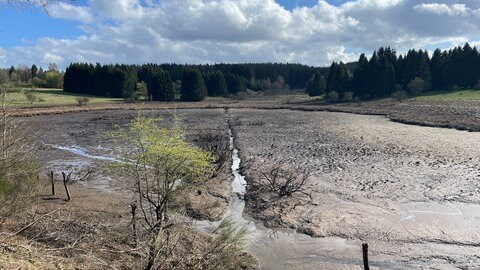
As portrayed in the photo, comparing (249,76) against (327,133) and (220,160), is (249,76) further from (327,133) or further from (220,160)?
(220,160)

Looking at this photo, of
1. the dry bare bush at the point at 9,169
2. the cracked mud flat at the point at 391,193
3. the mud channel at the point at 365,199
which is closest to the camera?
the dry bare bush at the point at 9,169

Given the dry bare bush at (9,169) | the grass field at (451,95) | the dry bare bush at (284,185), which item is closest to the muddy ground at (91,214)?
the dry bare bush at (9,169)

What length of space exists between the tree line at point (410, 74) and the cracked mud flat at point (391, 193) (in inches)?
1818

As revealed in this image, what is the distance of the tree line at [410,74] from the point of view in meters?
79.7

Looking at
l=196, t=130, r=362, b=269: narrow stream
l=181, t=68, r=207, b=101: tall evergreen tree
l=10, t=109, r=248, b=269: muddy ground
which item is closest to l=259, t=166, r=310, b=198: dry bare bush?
l=10, t=109, r=248, b=269: muddy ground

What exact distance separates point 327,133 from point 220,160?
813 inches

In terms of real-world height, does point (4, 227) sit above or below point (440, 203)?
above

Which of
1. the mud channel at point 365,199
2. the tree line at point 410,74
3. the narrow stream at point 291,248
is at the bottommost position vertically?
the narrow stream at point 291,248

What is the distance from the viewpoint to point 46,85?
115 meters

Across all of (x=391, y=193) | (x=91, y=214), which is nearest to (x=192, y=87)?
(x=391, y=193)

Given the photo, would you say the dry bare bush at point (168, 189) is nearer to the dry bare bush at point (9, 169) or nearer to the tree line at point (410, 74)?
the dry bare bush at point (9, 169)

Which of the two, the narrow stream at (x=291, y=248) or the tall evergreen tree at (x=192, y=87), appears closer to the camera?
the narrow stream at (x=291, y=248)

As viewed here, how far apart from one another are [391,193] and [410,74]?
231ft

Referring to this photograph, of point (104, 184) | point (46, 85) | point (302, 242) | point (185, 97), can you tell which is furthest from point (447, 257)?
point (46, 85)
